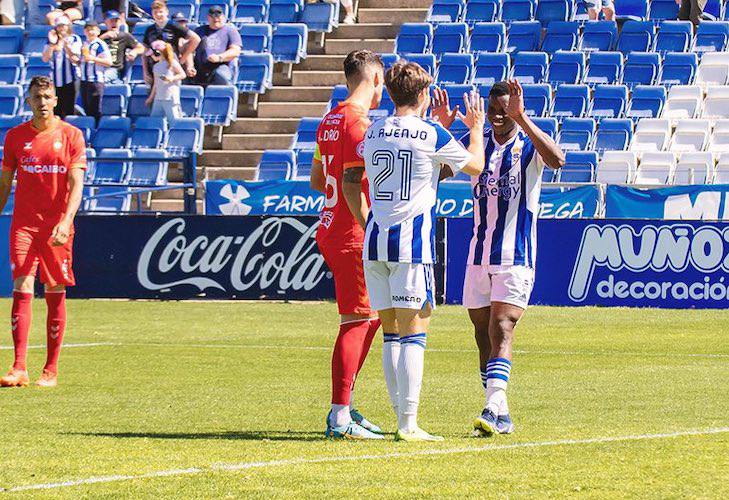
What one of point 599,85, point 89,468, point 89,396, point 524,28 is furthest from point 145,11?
point 89,468

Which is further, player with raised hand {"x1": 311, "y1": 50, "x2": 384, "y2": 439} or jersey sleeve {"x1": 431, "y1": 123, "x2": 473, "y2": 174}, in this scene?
player with raised hand {"x1": 311, "y1": 50, "x2": 384, "y2": 439}

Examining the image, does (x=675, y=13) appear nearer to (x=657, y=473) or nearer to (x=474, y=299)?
(x=474, y=299)

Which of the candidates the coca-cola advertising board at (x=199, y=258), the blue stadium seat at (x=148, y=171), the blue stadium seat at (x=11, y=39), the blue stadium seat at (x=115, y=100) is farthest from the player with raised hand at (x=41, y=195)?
the blue stadium seat at (x=11, y=39)

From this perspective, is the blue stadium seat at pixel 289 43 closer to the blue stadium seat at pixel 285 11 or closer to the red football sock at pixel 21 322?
the blue stadium seat at pixel 285 11

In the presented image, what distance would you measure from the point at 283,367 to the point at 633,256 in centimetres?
876

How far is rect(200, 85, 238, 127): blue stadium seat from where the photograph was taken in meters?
28.5

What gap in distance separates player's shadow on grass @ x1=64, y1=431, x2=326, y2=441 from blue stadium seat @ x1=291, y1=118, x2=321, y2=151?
18.3 metres

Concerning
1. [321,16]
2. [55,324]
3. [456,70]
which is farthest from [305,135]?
[55,324]

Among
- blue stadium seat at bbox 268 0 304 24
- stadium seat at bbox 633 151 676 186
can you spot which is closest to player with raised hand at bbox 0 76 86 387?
stadium seat at bbox 633 151 676 186

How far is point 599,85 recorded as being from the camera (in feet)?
87.7

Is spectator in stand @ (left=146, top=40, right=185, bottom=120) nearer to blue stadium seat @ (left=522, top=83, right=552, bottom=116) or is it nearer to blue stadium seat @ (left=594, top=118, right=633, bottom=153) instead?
blue stadium seat @ (left=522, top=83, right=552, bottom=116)

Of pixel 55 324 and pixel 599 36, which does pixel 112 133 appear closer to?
pixel 599 36

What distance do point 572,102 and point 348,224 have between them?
722 inches

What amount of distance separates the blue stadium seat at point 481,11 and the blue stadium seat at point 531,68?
226cm
